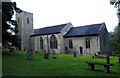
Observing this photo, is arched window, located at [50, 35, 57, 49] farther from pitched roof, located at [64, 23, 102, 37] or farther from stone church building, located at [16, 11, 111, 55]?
pitched roof, located at [64, 23, 102, 37]

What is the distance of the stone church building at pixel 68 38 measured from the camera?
81.4 feet

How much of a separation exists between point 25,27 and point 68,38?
15606 mm

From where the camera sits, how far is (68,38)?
29.1m

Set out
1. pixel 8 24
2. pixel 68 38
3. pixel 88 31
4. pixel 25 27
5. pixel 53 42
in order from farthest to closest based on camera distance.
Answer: pixel 25 27, pixel 53 42, pixel 68 38, pixel 88 31, pixel 8 24

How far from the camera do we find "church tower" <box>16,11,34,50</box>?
115ft

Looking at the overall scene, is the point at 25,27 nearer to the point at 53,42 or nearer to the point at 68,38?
the point at 53,42

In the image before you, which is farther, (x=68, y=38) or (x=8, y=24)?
(x=68, y=38)

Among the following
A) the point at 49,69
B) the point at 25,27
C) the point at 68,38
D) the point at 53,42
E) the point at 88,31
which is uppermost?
the point at 25,27

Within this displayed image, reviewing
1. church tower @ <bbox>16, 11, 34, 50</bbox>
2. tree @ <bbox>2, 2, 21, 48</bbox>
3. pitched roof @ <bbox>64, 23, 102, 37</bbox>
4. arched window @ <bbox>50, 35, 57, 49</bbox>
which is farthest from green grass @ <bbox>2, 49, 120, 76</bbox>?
church tower @ <bbox>16, 11, 34, 50</bbox>

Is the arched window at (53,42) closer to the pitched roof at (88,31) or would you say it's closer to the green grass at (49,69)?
the pitched roof at (88,31)

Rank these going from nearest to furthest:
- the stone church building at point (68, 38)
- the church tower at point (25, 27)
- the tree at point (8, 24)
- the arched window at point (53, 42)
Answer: the tree at point (8, 24)
the stone church building at point (68, 38)
the arched window at point (53, 42)
the church tower at point (25, 27)

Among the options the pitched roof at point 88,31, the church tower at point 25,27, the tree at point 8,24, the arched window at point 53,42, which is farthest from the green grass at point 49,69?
the church tower at point 25,27

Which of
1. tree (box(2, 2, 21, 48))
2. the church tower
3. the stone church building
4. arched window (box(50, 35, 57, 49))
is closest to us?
tree (box(2, 2, 21, 48))

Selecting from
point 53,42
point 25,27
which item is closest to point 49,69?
point 53,42
